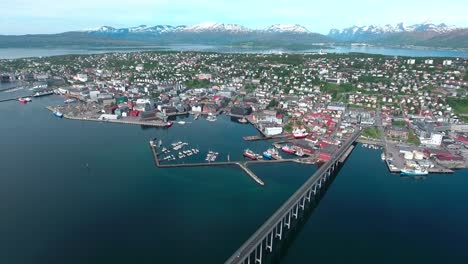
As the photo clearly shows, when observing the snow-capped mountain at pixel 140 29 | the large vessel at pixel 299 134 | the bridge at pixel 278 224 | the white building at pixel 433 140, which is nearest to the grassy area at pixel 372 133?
the white building at pixel 433 140

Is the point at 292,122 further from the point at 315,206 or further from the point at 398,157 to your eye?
the point at 315,206

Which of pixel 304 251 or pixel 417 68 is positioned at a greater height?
pixel 417 68

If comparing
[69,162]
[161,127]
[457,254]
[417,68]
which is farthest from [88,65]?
[457,254]

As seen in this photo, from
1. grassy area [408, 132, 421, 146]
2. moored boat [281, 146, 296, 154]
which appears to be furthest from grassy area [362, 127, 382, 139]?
moored boat [281, 146, 296, 154]

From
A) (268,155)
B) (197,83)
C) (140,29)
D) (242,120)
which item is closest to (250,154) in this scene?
(268,155)

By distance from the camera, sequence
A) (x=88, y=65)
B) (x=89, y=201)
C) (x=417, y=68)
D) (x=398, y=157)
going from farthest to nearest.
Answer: (x=88, y=65)
(x=417, y=68)
(x=398, y=157)
(x=89, y=201)

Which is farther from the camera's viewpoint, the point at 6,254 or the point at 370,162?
the point at 370,162

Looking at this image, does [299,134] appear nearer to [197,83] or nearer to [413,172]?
[413,172]
